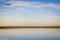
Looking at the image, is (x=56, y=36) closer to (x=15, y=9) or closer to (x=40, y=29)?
(x=40, y=29)

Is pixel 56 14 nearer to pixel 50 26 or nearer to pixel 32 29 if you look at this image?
pixel 50 26

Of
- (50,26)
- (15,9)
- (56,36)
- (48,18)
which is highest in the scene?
(15,9)

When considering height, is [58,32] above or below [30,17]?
below

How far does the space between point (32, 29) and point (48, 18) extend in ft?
0.82

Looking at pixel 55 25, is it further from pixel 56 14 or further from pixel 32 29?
pixel 32 29

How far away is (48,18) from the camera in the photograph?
1.29 meters

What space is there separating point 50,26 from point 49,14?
0.16 m

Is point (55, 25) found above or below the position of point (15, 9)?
below

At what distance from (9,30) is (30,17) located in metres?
0.32

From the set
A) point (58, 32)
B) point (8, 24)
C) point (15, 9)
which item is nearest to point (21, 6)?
point (15, 9)

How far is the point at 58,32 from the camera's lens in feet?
4.22

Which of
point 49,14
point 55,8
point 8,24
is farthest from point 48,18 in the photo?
point 8,24

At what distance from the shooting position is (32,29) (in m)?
1.29

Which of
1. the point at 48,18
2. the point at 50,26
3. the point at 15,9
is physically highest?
the point at 15,9
